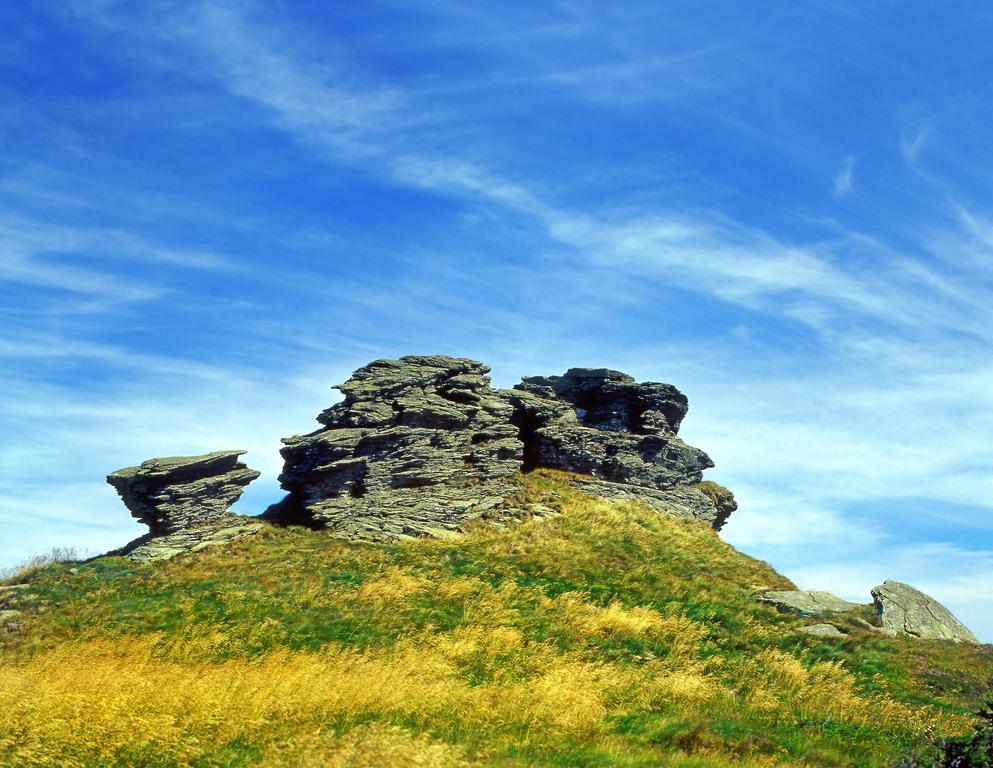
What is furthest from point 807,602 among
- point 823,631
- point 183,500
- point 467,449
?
point 183,500

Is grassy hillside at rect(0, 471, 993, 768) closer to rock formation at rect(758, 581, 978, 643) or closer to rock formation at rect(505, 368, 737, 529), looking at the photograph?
rock formation at rect(758, 581, 978, 643)

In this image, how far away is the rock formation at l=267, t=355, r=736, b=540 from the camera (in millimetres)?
39750

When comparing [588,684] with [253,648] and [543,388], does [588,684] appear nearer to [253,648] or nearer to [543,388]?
[253,648]

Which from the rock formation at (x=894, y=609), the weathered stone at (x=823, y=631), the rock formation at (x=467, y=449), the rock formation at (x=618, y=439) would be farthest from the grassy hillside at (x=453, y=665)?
the rock formation at (x=618, y=439)

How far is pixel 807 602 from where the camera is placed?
35.6 m

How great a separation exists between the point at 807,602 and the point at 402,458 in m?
19.5

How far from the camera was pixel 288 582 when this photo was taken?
98.5ft

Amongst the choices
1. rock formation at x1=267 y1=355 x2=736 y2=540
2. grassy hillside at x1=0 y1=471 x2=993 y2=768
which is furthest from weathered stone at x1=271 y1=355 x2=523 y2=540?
grassy hillside at x1=0 y1=471 x2=993 y2=768

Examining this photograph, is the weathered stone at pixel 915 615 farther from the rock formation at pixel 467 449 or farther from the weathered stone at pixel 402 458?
the weathered stone at pixel 402 458

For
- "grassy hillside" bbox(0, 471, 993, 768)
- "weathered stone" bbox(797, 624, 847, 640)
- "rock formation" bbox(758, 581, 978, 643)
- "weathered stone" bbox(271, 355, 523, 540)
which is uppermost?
"weathered stone" bbox(271, 355, 523, 540)

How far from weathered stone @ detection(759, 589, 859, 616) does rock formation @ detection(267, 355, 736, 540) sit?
37.7 ft

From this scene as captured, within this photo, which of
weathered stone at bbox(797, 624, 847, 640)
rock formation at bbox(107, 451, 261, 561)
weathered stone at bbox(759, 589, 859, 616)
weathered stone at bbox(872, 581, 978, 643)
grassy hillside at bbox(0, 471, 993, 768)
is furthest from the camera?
rock formation at bbox(107, 451, 261, 561)

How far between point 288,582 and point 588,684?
14.5m

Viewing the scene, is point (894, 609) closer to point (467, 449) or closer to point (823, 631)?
point (823, 631)
